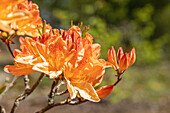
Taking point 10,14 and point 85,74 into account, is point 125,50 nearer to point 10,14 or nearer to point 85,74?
point 85,74

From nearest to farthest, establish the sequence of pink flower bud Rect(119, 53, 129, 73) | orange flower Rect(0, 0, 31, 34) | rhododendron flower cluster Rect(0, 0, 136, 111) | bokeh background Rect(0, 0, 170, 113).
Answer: orange flower Rect(0, 0, 31, 34) → rhododendron flower cluster Rect(0, 0, 136, 111) → pink flower bud Rect(119, 53, 129, 73) → bokeh background Rect(0, 0, 170, 113)

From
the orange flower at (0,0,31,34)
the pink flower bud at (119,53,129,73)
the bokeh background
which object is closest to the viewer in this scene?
the orange flower at (0,0,31,34)

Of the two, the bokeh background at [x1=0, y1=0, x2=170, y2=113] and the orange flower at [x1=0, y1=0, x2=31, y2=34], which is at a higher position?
the orange flower at [x1=0, y1=0, x2=31, y2=34]

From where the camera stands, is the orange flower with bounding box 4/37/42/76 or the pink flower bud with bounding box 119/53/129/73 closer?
the orange flower with bounding box 4/37/42/76

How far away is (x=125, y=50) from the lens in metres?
5.10

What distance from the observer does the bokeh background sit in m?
3.79

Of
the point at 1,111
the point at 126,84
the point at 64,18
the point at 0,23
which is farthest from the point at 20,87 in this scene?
the point at 0,23

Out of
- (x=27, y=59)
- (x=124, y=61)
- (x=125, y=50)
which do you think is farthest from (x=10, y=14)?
(x=125, y=50)

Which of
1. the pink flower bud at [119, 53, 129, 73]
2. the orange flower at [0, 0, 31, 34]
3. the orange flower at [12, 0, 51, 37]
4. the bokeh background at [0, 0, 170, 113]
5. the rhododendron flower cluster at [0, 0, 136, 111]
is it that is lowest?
the bokeh background at [0, 0, 170, 113]

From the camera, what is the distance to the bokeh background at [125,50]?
379cm

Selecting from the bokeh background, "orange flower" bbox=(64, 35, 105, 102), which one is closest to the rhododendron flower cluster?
"orange flower" bbox=(64, 35, 105, 102)

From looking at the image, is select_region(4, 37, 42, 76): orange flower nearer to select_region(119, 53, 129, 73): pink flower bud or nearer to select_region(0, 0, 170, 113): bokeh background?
select_region(119, 53, 129, 73): pink flower bud

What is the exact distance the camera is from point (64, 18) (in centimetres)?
418

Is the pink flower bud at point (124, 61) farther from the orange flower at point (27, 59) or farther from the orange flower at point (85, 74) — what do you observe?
the orange flower at point (27, 59)
